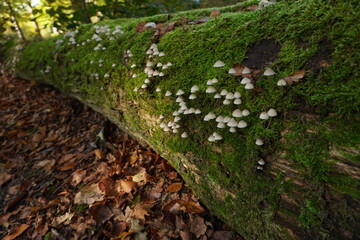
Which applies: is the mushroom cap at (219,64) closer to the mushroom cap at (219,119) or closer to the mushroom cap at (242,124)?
the mushroom cap at (219,119)

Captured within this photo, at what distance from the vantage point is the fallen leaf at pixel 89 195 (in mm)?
3377

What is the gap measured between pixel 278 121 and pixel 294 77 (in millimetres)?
393

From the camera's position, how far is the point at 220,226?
2.66 m

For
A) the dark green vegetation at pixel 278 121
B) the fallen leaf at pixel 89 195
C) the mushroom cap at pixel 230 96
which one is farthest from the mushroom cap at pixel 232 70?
the fallen leaf at pixel 89 195

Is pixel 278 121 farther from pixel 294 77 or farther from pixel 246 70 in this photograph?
pixel 246 70

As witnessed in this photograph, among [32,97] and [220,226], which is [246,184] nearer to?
[220,226]

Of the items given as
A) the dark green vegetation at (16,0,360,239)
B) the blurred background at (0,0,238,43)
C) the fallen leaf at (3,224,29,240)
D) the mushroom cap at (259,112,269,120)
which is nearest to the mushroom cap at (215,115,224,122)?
the dark green vegetation at (16,0,360,239)

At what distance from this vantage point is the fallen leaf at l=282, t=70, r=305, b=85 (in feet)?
5.82

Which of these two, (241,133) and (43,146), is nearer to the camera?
(241,133)

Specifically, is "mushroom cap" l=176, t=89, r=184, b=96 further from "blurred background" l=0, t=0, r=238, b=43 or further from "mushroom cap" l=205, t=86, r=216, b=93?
"blurred background" l=0, t=0, r=238, b=43

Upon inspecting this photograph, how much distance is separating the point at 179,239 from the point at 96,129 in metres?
3.69

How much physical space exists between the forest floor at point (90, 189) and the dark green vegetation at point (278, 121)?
44 centimetres

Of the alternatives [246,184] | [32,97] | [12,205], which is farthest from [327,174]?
[32,97]

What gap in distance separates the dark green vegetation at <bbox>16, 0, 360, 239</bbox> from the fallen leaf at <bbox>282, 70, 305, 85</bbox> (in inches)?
1.6
